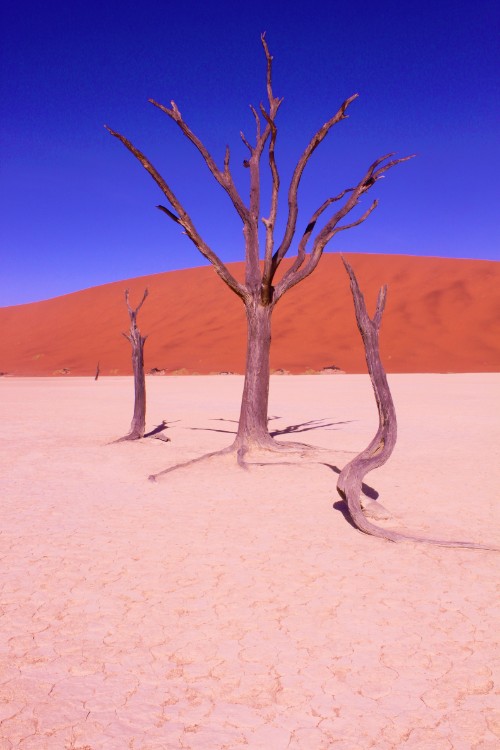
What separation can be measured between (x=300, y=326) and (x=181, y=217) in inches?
1567

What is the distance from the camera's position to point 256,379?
372 inches

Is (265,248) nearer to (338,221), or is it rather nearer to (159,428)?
(338,221)

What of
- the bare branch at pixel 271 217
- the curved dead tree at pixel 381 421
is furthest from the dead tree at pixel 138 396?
the curved dead tree at pixel 381 421

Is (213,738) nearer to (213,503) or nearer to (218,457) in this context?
(213,503)

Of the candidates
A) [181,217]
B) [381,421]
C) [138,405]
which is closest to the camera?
[381,421]

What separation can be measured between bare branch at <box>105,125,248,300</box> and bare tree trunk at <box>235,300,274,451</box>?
415 millimetres

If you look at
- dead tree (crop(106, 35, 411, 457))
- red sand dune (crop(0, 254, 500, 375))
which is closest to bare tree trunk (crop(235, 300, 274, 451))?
dead tree (crop(106, 35, 411, 457))

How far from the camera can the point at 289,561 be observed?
4.87 meters

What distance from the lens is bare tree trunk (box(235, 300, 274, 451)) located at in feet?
30.8

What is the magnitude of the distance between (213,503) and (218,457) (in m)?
2.47

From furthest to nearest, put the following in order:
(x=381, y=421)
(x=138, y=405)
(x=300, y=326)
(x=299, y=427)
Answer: (x=300, y=326), (x=299, y=427), (x=138, y=405), (x=381, y=421)

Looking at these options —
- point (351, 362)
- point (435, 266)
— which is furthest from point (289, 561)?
point (435, 266)

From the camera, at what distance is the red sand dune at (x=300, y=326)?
40.4 m

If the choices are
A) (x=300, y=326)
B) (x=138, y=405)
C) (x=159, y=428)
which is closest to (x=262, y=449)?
(x=138, y=405)
